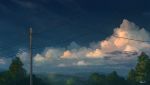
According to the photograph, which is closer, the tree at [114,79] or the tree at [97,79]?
the tree at [114,79]

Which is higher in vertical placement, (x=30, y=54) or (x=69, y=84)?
(x=69, y=84)

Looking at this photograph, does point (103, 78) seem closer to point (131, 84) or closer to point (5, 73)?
point (131, 84)

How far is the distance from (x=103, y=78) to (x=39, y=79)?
50.1m

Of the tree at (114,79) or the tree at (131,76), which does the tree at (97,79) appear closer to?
the tree at (114,79)

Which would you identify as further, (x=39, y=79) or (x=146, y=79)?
(x=146, y=79)

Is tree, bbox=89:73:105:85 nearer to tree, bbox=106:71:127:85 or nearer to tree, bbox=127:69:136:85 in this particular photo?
tree, bbox=106:71:127:85

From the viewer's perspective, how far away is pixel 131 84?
164 m

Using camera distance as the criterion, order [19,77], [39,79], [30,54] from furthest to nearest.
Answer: [19,77]
[39,79]
[30,54]

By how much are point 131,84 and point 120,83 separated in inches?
166

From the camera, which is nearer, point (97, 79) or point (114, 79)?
point (114, 79)

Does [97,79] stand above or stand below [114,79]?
above

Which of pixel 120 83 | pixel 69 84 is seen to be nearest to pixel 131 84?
pixel 120 83

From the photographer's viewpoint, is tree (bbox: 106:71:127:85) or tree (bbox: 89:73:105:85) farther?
tree (bbox: 89:73:105:85)

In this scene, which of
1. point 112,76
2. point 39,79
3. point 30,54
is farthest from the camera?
point 112,76
